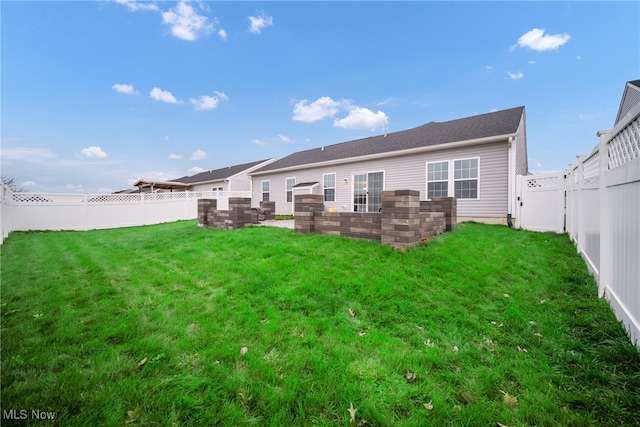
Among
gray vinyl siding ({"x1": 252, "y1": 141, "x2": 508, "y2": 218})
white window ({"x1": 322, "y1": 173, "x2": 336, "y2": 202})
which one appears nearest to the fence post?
gray vinyl siding ({"x1": 252, "y1": 141, "x2": 508, "y2": 218})

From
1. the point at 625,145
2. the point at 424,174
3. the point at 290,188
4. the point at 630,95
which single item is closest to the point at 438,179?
the point at 424,174

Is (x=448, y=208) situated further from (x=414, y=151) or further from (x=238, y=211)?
(x=238, y=211)

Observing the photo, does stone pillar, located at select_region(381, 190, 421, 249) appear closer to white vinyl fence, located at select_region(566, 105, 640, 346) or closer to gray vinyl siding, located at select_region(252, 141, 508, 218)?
white vinyl fence, located at select_region(566, 105, 640, 346)

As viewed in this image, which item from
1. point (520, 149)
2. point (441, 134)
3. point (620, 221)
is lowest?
point (620, 221)

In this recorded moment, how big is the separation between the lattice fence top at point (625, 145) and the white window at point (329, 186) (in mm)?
11396

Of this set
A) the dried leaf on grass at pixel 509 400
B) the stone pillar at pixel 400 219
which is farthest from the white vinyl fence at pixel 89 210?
the dried leaf on grass at pixel 509 400

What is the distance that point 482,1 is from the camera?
28.7 feet

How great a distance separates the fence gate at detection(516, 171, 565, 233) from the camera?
7645 mm

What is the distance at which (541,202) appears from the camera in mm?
8062

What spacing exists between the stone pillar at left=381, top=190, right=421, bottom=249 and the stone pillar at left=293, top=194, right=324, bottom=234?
6.16 feet

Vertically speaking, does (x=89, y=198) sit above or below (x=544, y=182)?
below

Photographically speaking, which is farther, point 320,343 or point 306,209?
point 306,209

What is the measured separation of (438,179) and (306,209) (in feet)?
21.9

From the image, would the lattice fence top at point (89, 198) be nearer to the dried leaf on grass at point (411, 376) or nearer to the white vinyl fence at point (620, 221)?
the dried leaf on grass at point (411, 376)
